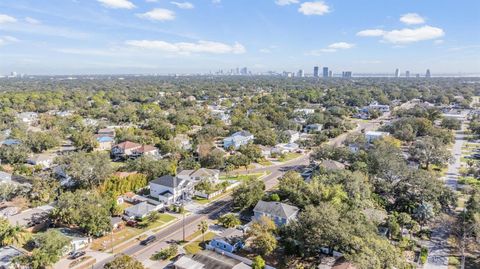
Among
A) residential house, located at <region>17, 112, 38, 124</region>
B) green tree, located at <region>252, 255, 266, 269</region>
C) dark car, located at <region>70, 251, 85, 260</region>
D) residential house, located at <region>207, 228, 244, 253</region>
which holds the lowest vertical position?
dark car, located at <region>70, 251, 85, 260</region>

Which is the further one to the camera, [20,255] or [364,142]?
[364,142]

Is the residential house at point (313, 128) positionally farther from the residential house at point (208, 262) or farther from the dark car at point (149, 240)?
the residential house at point (208, 262)

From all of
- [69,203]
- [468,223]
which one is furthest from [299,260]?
[69,203]

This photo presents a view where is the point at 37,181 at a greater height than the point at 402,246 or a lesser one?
greater

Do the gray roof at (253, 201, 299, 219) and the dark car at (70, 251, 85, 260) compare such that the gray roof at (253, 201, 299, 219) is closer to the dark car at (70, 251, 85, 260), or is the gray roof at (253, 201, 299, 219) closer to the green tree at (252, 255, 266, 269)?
the green tree at (252, 255, 266, 269)

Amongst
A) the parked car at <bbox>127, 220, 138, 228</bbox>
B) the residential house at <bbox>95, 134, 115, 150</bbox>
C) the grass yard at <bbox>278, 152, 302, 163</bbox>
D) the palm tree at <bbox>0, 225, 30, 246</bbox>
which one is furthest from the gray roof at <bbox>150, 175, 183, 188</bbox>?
the residential house at <bbox>95, 134, 115, 150</bbox>

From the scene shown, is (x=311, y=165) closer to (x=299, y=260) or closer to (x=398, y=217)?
(x=398, y=217)

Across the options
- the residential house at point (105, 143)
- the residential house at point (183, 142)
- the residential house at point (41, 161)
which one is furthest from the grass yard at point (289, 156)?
the residential house at point (41, 161)

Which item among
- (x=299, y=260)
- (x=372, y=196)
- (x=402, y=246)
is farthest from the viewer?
(x=372, y=196)
